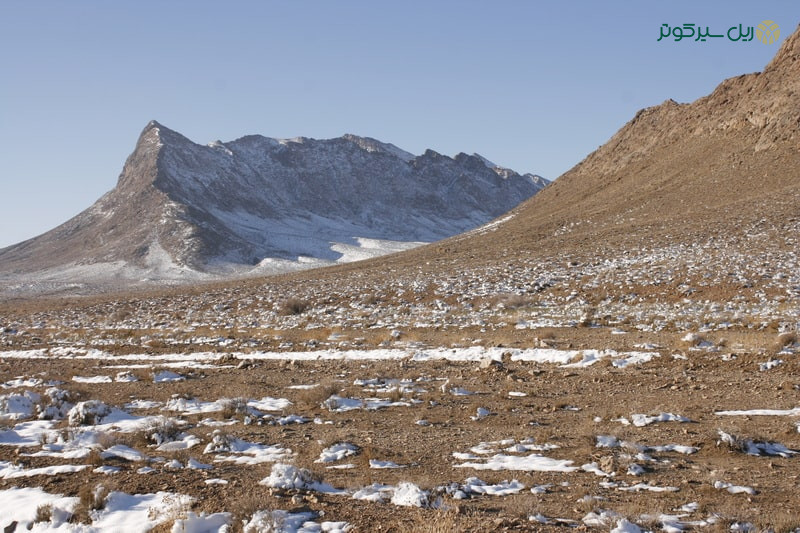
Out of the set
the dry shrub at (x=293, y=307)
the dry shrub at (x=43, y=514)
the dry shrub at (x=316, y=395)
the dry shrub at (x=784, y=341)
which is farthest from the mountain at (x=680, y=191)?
the dry shrub at (x=43, y=514)

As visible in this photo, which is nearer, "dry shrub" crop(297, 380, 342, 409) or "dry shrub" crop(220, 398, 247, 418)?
"dry shrub" crop(220, 398, 247, 418)

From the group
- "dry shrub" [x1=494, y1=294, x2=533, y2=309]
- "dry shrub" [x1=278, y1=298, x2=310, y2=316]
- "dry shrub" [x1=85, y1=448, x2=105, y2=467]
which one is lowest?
"dry shrub" [x1=85, y1=448, x2=105, y2=467]

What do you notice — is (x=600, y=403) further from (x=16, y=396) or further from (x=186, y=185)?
(x=186, y=185)

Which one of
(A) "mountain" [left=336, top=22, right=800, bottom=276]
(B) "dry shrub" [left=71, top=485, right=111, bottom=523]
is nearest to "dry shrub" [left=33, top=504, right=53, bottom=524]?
(B) "dry shrub" [left=71, top=485, right=111, bottom=523]

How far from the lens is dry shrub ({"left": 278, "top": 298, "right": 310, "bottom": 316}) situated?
33.1 m

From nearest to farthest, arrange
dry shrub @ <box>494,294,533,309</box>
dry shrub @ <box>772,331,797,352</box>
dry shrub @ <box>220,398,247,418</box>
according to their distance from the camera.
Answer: dry shrub @ <box>220,398,247,418</box>, dry shrub @ <box>772,331,797,352</box>, dry shrub @ <box>494,294,533,309</box>

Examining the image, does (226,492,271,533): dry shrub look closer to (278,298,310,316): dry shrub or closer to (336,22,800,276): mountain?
(278,298,310,316): dry shrub

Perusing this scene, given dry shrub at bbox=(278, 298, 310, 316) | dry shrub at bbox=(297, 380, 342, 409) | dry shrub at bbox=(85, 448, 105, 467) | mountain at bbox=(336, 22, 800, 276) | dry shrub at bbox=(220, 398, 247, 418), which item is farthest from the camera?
mountain at bbox=(336, 22, 800, 276)

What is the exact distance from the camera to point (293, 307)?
3366 centimetres

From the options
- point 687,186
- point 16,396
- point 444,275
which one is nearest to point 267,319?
point 444,275

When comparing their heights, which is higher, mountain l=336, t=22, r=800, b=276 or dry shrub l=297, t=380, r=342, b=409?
mountain l=336, t=22, r=800, b=276

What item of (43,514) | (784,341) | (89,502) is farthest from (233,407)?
(784,341)

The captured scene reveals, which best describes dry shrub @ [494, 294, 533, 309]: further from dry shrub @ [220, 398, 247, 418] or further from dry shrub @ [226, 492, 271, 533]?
dry shrub @ [226, 492, 271, 533]

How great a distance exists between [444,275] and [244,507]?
3306 cm
